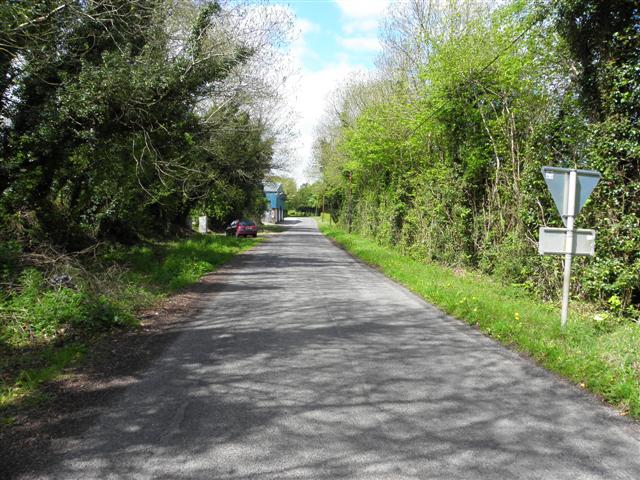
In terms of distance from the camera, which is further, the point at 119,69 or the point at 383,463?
the point at 119,69

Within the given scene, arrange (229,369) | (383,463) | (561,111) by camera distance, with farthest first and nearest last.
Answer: (561,111), (229,369), (383,463)

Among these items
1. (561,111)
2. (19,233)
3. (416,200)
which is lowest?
(19,233)

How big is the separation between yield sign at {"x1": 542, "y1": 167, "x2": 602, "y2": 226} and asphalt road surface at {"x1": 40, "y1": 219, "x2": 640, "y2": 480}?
7.58 ft

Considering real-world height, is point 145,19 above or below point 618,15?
above

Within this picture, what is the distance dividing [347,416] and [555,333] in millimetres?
4123

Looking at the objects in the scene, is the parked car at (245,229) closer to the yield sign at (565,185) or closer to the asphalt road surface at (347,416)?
the asphalt road surface at (347,416)

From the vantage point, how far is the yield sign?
23.2 ft

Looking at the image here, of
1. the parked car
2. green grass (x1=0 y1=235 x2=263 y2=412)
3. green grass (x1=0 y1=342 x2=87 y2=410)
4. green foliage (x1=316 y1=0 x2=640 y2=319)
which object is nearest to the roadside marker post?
green foliage (x1=316 y1=0 x2=640 y2=319)

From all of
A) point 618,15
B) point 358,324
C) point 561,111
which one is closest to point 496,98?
point 561,111

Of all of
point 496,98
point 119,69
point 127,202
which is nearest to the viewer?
point 119,69

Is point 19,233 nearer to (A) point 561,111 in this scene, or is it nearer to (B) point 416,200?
(A) point 561,111

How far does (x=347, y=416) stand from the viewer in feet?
14.2

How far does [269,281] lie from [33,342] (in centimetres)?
756

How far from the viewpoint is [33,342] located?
21.6 feet
